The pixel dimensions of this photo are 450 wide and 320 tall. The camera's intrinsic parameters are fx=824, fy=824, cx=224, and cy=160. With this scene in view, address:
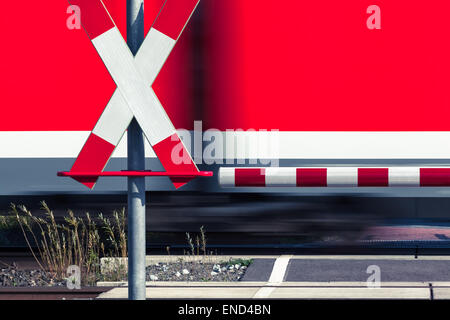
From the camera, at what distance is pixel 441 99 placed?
6527 mm

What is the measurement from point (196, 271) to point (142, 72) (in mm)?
3830

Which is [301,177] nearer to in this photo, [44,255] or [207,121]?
[207,121]

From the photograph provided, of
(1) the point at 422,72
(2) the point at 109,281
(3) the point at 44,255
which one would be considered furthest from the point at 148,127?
(3) the point at 44,255

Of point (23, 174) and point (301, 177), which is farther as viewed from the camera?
point (23, 174)

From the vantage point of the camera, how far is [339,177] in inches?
193

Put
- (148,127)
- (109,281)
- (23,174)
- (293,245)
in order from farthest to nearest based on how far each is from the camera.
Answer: (293,245) → (23,174) → (109,281) → (148,127)

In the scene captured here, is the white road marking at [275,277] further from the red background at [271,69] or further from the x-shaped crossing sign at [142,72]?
the x-shaped crossing sign at [142,72]

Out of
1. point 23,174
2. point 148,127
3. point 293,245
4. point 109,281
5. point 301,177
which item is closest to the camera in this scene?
point 148,127

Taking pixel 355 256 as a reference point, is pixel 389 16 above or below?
above

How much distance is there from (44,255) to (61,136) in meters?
1.19

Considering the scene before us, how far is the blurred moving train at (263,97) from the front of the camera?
6.51 meters

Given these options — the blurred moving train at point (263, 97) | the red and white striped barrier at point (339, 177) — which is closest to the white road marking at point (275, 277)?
the blurred moving train at point (263, 97)

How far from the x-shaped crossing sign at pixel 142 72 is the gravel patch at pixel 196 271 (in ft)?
10.9

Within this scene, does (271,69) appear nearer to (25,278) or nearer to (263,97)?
(263,97)
